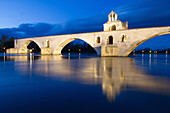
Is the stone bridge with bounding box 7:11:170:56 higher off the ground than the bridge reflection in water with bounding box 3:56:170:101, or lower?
higher

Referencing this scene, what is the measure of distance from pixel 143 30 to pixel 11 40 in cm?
8788

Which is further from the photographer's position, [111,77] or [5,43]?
[5,43]

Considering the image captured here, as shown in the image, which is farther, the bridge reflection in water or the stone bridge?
the stone bridge

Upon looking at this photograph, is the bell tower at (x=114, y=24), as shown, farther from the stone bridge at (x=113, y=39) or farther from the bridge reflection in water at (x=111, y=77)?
the bridge reflection in water at (x=111, y=77)

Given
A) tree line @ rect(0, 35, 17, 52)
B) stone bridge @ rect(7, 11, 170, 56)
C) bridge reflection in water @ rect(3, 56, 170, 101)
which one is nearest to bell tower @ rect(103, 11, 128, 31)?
stone bridge @ rect(7, 11, 170, 56)

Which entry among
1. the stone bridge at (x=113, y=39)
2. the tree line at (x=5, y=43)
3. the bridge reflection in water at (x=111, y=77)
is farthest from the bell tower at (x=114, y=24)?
the tree line at (x=5, y=43)

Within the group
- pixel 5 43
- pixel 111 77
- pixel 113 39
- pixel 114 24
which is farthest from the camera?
pixel 5 43

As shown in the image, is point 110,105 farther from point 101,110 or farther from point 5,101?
point 5,101

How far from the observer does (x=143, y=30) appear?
89.2 feet

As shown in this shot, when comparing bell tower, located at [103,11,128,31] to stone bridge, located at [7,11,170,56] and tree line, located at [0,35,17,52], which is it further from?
tree line, located at [0,35,17,52]

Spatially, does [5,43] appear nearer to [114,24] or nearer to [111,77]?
[114,24]

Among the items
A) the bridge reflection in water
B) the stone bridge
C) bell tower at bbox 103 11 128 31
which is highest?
bell tower at bbox 103 11 128 31

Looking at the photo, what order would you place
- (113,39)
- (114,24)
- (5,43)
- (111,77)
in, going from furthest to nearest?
1. (5,43)
2. (114,24)
3. (113,39)
4. (111,77)

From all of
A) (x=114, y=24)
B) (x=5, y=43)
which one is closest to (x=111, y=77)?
(x=114, y=24)
